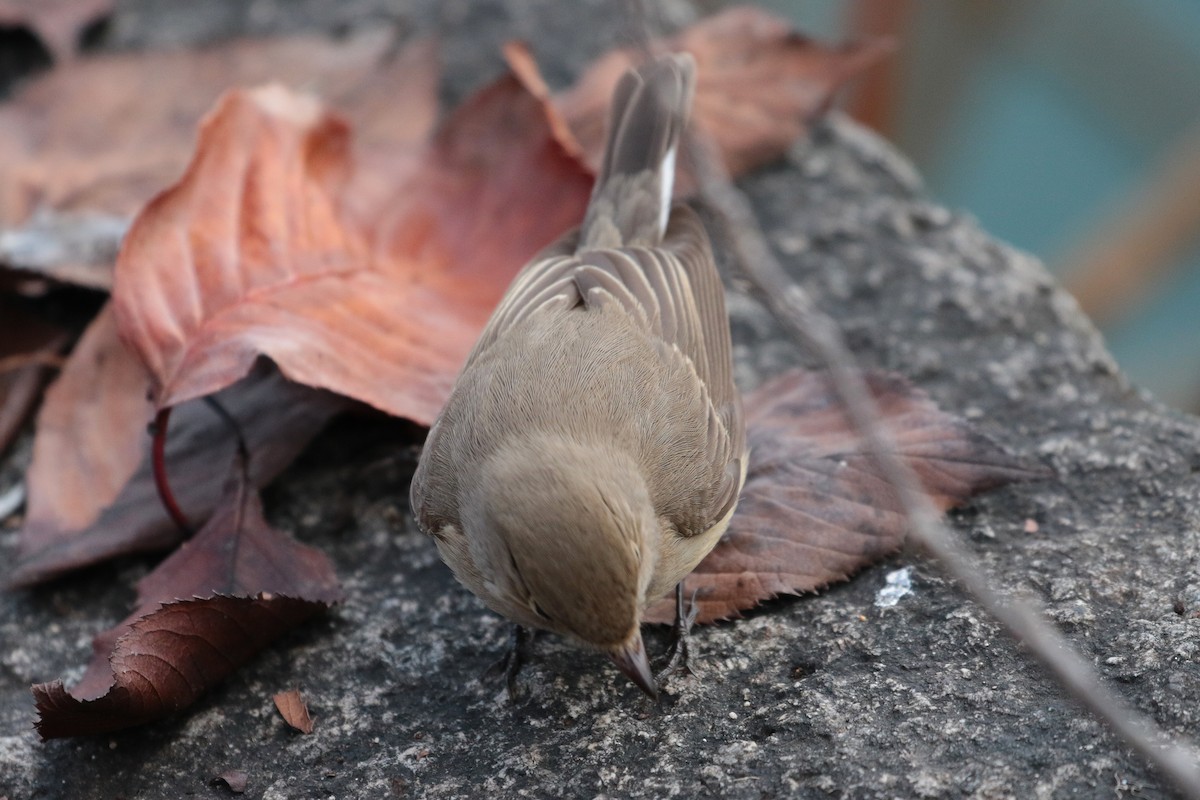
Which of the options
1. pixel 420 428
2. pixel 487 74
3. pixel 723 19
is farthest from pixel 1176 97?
pixel 420 428

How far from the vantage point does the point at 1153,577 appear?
2705mm

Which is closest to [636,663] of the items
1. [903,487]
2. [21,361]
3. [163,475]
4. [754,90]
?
[903,487]

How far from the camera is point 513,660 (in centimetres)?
277

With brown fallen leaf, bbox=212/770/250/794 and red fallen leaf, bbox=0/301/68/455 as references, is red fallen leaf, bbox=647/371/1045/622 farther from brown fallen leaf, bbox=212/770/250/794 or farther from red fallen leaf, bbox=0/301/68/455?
red fallen leaf, bbox=0/301/68/455

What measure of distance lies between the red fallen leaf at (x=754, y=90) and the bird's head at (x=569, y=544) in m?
1.83

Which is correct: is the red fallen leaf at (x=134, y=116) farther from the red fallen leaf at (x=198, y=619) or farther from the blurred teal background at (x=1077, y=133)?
the blurred teal background at (x=1077, y=133)

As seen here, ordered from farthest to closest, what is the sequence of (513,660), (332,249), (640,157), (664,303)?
1. (640,157)
2. (332,249)
3. (664,303)
4. (513,660)

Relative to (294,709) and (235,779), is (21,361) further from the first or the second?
(235,779)

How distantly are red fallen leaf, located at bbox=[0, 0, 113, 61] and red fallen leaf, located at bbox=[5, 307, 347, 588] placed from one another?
181 cm

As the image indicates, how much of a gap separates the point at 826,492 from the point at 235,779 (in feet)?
4.69

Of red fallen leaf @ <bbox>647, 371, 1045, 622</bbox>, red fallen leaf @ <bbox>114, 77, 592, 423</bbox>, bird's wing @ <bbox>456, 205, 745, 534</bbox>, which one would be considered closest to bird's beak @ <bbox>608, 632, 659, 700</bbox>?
red fallen leaf @ <bbox>647, 371, 1045, 622</bbox>

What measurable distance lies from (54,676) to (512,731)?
109 cm

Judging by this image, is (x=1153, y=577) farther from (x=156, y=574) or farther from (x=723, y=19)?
(x=723, y=19)

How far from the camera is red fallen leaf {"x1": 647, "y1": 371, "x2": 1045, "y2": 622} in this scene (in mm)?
2838
